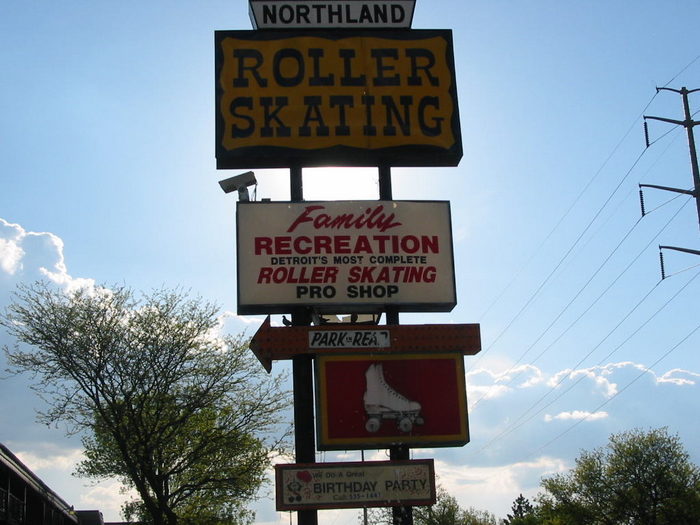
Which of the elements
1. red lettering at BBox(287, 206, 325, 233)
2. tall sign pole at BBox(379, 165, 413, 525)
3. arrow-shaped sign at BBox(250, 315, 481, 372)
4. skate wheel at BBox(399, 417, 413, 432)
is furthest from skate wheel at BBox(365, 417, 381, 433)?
red lettering at BBox(287, 206, 325, 233)

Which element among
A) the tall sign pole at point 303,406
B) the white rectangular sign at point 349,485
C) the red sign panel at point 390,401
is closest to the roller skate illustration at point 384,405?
the red sign panel at point 390,401

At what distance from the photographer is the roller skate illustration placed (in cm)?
1684

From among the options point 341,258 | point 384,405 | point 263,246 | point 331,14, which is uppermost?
point 331,14

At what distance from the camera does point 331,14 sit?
2042 cm

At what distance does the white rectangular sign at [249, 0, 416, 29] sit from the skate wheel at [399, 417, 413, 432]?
939 centimetres

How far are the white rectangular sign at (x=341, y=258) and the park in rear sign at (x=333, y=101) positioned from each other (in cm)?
155

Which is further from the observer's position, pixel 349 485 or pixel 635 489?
pixel 635 489

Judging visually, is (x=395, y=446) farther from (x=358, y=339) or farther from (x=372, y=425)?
(x=358, y=339)

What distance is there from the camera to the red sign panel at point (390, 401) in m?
16.8

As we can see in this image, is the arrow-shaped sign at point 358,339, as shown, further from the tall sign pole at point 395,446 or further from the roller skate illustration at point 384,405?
the tall sign pole at point 395,446

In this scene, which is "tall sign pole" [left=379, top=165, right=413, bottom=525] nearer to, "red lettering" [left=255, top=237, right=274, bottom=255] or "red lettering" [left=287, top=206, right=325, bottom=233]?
"red lettering" [left=287, top=206, right=325, bottom=233]

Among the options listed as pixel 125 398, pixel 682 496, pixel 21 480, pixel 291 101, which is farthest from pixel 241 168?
pixel 682 496

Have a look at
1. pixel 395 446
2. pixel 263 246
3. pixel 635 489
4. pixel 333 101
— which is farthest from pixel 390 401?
pixel 635 489

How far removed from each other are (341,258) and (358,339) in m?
1.88
